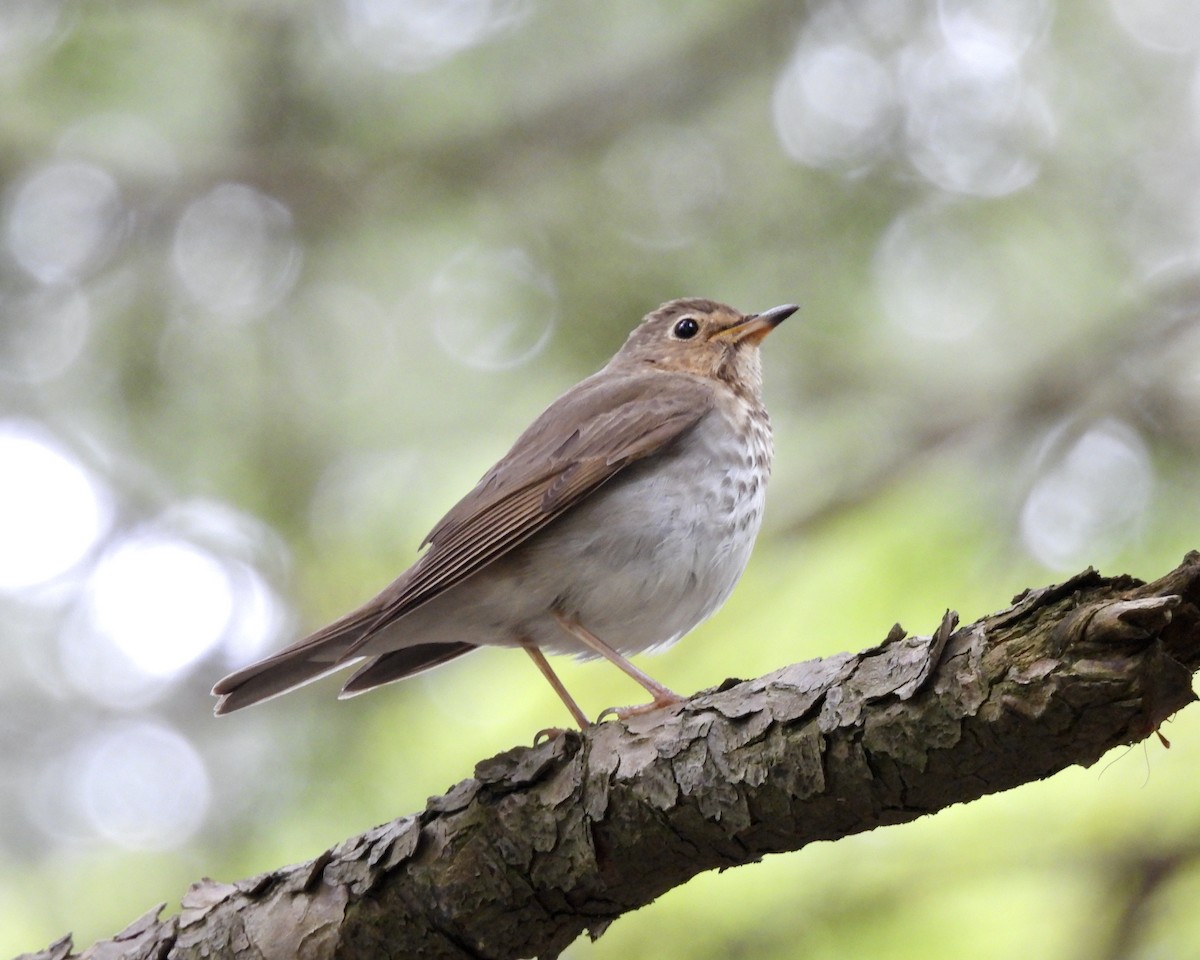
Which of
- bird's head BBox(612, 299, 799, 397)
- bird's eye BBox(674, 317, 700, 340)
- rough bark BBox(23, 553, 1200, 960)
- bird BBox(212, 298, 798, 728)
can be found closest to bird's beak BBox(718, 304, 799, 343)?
bird's head BBox(612, 299, 799, 397)

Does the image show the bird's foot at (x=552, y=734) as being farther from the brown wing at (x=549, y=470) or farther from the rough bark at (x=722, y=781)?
the brown wing at (x=549, y=470)

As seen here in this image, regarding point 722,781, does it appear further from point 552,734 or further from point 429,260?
point 429,260

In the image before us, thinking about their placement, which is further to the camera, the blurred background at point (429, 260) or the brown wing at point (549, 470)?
the blurred background at point (429, 260)

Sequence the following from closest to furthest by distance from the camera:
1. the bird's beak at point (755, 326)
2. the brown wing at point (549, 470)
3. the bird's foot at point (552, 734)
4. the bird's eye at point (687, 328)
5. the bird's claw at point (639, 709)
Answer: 1. the bird's foot at point (552, 734)
2. the bird's claw at point (639, 709)
3. the brown wing at point (549, 470)
4. the bird's beak at point (755, 326)
5. the bird's eye at point (687, 328)

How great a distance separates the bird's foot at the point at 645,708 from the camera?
354cm

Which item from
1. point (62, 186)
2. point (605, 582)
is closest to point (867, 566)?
point (605, 582)

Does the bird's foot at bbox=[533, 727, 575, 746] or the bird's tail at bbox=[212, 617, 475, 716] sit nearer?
the bird's foot at bbox=[533, 727, 575, 746]

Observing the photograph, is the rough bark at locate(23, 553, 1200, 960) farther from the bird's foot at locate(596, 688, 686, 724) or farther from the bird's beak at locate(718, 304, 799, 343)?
the bird's beak at locate(718, 304, 799, 343)

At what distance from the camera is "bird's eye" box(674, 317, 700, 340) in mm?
5766

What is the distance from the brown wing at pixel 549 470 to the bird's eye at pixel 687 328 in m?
0.47

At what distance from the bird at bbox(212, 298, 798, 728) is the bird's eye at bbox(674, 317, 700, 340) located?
0.82 m

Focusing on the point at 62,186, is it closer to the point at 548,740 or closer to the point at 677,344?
→ the point at 677,344

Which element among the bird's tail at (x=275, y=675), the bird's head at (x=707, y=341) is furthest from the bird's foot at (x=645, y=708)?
the bird's head at (x=707, y=341)

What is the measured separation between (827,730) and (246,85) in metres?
5.55
